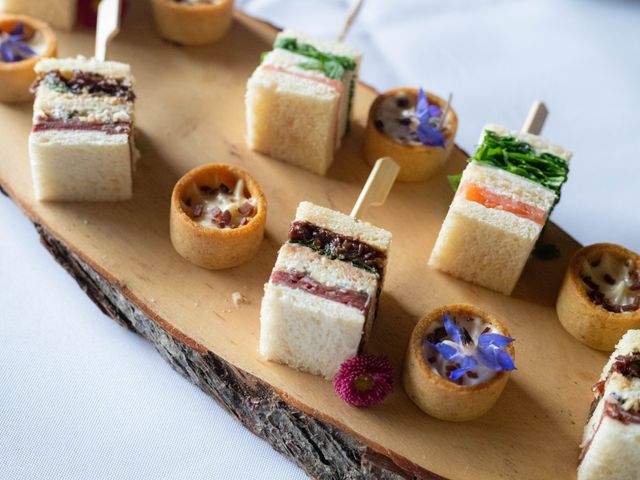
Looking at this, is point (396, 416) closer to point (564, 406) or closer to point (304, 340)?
point (304, 340)

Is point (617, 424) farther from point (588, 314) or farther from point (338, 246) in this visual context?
point (338, 246)

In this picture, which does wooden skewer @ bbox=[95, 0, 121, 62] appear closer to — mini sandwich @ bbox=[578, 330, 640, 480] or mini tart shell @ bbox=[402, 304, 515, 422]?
mini tart shell @ bbox=[402, 304, 515, 422]

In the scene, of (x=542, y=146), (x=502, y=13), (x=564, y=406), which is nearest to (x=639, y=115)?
(x=502, y=13)

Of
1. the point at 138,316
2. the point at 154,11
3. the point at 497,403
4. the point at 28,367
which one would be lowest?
the point at 28,367

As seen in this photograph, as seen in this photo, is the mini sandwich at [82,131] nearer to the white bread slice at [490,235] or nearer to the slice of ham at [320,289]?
the slice of ham at [320,289]

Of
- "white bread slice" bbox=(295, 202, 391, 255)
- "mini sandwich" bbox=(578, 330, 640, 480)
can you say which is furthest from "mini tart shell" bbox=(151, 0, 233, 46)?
"mini sandwich" bbox=(578, 330, 640, 480)

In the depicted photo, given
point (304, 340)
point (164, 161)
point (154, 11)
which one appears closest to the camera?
point (304, 340)

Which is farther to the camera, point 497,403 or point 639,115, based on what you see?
point 639,115

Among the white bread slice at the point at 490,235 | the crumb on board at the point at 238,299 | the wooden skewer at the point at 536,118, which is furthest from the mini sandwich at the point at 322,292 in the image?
the wooden skewer at the point at 536,118
